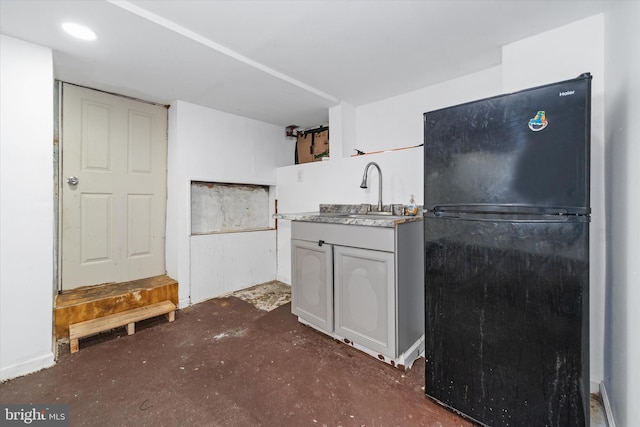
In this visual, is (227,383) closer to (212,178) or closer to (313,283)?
(313,283)

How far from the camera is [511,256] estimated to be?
1198mm

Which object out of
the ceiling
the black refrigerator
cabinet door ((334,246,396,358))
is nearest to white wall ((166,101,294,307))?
the ceiling

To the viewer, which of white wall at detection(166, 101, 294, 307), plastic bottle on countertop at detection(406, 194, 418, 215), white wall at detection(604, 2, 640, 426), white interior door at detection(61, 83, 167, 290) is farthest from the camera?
white wall at detection(166, 101, 294, 307)

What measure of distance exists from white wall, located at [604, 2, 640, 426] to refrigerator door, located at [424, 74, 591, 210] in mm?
Result: 225

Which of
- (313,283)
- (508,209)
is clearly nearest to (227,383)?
(313,283)

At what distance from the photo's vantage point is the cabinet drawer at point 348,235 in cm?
176

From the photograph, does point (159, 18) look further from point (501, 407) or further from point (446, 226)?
point (501, 407)

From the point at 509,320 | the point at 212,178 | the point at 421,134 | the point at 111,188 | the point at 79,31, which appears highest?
the point at 79,31

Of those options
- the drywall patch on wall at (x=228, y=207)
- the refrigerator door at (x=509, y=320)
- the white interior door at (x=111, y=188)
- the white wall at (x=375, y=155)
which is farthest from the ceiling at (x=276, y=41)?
the refrigerator door at (x=509, y=320)

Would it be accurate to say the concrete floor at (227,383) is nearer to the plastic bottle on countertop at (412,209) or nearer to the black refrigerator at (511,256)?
the black refrigerator at (511,256)

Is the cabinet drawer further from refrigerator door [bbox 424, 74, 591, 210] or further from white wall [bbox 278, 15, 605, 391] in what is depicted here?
white wall [bbox 278, 15, 605, 391]

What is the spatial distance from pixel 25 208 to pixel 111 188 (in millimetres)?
870

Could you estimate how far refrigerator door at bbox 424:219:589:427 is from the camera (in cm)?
108

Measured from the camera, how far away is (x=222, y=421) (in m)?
1.38
